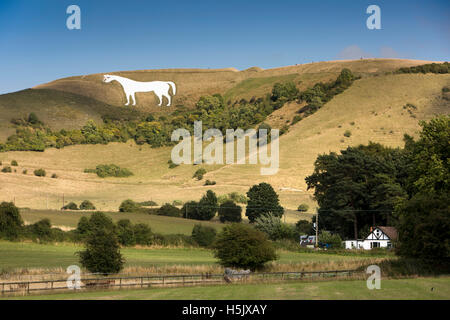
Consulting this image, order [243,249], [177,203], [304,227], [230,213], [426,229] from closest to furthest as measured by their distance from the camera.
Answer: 1. [426,229]
2. [243,249]
3. [304,227]
4. [230,213]
5. [177,203]

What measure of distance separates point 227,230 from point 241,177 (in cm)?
7873

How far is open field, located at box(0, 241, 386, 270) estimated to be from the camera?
44.0 metres

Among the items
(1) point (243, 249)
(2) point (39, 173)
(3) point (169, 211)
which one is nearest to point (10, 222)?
(1) point (243, 249)

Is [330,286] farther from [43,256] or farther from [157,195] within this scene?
[157,195]

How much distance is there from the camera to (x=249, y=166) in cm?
13188

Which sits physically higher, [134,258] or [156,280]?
[156,280]

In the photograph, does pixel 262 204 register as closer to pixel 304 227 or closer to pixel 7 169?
pixel 304 227

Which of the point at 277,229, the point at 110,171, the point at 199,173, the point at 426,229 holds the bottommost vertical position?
the point at 277,229

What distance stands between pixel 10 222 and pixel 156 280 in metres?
32.5

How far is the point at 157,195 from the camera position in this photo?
11369 cm

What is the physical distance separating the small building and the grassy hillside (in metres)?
17.9

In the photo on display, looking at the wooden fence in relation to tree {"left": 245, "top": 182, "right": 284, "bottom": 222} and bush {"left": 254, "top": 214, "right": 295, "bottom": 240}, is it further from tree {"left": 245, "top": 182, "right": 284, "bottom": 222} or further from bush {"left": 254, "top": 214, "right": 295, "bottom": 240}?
tree {"left": 245, "top": 182, "right": 284, "bottom": 222}

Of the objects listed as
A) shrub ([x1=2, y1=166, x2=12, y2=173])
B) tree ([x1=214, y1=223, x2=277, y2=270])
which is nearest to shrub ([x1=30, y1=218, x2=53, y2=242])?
tree ([x1=214, y1=223, x2=277, y2=270])

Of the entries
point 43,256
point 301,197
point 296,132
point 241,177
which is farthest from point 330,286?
point 296,132
